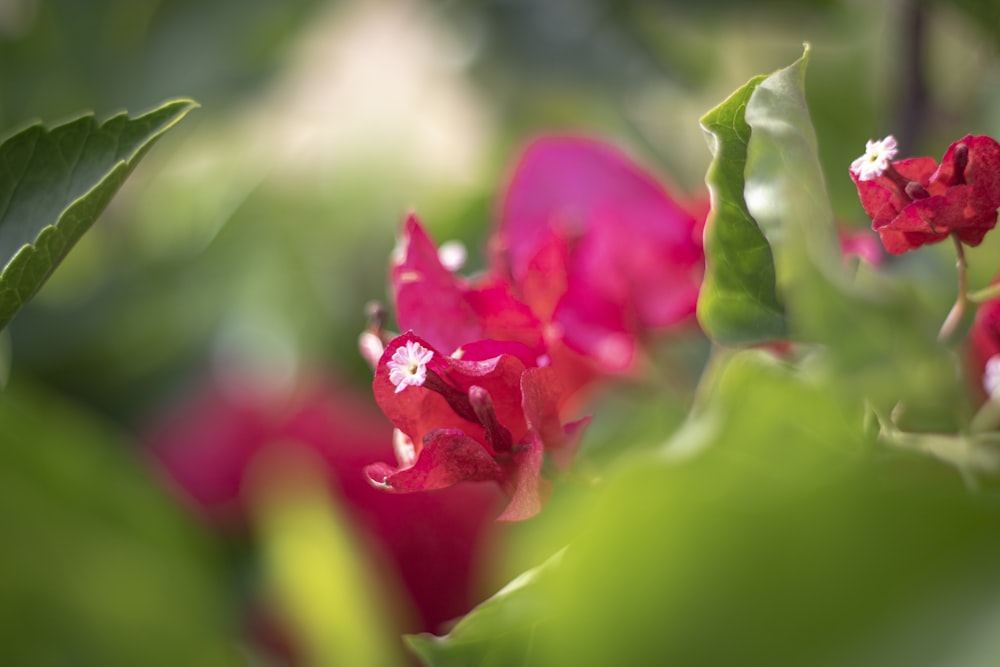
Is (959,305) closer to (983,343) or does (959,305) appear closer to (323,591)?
(983,343)

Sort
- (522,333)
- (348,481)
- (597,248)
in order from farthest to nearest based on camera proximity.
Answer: (348,481)
(597,248)
(522,333)

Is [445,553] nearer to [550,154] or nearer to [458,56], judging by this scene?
[550,154]

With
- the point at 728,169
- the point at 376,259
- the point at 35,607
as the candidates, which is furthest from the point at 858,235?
the point at 376,259

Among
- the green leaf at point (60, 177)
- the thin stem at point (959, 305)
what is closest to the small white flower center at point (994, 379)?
the thin stem at point (959, 305)

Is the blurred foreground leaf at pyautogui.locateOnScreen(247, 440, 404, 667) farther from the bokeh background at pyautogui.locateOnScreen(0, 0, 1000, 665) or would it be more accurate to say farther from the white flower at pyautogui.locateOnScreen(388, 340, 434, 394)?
the white flower at pyautogui.locateOnScreen(388, 340, 434, 394)

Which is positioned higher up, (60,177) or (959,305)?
(60,177)

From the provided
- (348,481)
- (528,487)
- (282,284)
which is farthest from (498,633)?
(282,284)

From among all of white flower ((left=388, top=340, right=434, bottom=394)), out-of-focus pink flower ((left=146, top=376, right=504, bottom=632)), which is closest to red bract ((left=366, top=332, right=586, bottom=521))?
white flower ((left=388, top=340, right=434, bottom=394))
